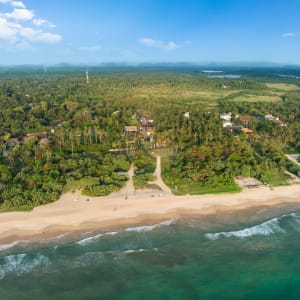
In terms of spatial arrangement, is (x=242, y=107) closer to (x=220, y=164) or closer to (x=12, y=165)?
(x=220, y=164)

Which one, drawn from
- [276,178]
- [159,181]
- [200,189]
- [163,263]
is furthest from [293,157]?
[163,263]

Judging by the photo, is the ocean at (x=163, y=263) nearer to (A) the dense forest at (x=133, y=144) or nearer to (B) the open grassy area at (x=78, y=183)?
(A) the dense forest at (x=133, y=144)

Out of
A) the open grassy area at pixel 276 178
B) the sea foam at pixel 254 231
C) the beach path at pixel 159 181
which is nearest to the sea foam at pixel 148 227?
the sea foam at pixel 254 231

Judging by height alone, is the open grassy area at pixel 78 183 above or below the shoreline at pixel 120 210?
above

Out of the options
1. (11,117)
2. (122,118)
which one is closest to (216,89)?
(122,118)

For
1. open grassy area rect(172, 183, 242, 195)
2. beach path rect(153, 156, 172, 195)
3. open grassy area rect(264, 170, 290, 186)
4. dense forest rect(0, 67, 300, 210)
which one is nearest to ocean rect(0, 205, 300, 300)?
open grassy area rect(172, 183, 242, 195)

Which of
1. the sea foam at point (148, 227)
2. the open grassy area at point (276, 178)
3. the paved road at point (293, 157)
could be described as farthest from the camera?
the paved road at point (293, 157)
